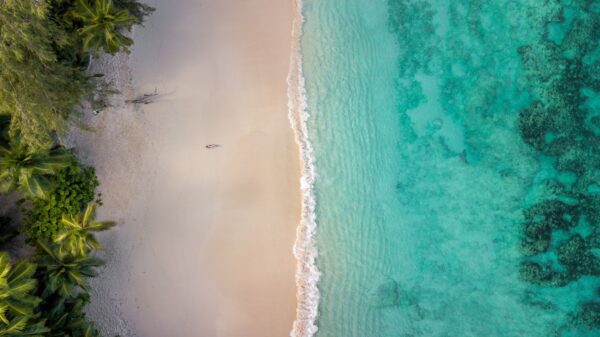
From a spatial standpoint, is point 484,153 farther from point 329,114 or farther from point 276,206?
point 276,206

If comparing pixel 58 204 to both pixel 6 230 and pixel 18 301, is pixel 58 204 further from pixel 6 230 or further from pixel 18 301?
pixel 18 301

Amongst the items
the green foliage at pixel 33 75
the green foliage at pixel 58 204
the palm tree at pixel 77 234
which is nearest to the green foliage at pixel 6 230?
the green foliage at pixel 58 204

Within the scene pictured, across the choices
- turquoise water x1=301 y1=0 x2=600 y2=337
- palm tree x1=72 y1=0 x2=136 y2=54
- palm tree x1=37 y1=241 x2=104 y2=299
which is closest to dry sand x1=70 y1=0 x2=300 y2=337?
turquoise water x1=301 y1=0 x2=600 y2=337

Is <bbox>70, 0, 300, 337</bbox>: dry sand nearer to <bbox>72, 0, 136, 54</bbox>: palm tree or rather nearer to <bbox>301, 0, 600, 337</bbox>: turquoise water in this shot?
<bbox>301, 0, 600, 337</bbox>: turquoise water

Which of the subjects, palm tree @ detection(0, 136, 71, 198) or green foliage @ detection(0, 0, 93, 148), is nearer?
green foliage @ detection(0, 0, 93, 148)

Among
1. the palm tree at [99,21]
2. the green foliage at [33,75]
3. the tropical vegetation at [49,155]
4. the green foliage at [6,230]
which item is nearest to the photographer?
the green foliage at [33,75]

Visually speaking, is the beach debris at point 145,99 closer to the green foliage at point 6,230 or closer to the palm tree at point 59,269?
the palm tree at point 59,269

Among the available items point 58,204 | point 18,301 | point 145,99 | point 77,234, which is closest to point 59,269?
point 77,234
